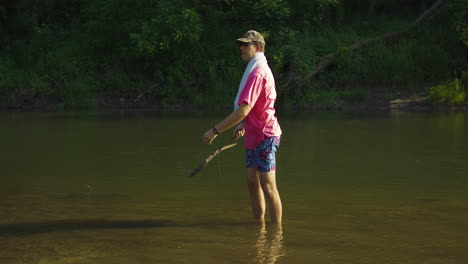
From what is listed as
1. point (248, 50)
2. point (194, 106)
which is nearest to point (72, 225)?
point (248, 50)

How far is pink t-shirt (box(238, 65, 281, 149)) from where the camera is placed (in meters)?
6.05

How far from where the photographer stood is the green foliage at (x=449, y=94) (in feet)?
76.9

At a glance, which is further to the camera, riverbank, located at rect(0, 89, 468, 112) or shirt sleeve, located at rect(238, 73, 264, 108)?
riverbank, located at rect(0, 89, 468, 112)

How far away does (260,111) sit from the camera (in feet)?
20.4

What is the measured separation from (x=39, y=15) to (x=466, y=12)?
673 inches

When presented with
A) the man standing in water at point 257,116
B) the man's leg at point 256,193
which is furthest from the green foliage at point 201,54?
the man standing in water at point 257,116

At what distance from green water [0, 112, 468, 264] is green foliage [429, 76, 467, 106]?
29.7 ft

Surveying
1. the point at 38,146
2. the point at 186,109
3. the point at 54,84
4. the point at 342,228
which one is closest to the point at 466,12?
the point at 186,109

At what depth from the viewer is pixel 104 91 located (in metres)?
26.0

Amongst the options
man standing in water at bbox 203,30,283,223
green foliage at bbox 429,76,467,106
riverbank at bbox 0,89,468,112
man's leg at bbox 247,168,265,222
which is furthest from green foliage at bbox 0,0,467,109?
man standing in water at bbox 203,30,283,223

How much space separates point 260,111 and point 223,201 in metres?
1.87

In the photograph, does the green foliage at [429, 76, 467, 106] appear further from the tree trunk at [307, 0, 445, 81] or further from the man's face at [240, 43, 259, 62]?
the man's face at [240, 43, 259, 62]

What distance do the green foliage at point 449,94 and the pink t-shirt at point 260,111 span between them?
18384 mm

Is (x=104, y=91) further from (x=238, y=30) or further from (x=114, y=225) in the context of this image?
(x=114, y=225)
